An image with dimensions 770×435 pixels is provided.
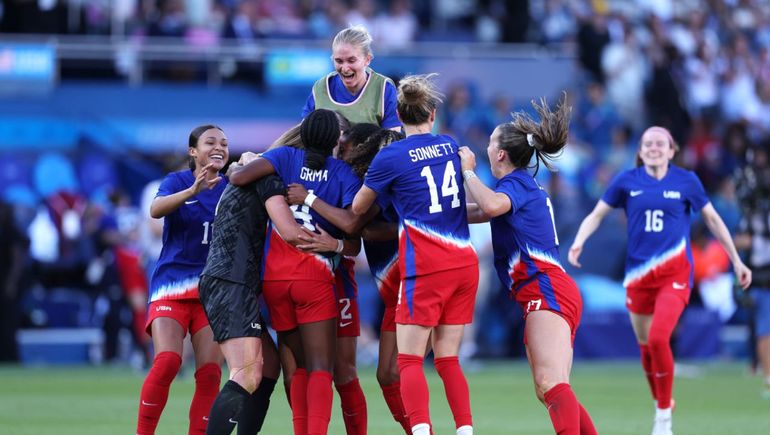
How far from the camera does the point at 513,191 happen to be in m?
8.88

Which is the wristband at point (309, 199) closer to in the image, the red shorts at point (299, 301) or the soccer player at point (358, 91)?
the red shorts at point (299, 301)

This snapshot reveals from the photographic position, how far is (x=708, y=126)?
81.6 ft

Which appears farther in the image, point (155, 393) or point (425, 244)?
point (155, 393)

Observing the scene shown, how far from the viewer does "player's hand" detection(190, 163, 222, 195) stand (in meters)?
9.09

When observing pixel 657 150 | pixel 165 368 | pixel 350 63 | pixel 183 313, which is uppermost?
pixel 350 63

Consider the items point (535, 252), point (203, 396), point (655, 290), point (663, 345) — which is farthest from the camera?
point (655, 290)

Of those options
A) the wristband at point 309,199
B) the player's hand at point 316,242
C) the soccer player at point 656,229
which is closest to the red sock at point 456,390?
the player's hand at point 316,242

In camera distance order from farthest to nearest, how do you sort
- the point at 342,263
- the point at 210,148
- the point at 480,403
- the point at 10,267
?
the point at 10,267, the point at 480,403, the point at 210,148, the point at 342,263

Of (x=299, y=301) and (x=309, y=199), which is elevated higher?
(x=309, y=199)

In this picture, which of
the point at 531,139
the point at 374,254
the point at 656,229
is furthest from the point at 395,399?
the point at 656,229

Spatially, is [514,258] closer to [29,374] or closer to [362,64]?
[362,64]

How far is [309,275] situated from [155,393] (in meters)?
1.34

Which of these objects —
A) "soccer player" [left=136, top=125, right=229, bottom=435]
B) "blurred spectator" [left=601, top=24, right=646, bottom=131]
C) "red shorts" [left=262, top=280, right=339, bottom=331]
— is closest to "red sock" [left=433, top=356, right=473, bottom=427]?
"red shorts" [left=262, top=280, right=339, bottom=331]

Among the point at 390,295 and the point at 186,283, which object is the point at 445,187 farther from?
the point at 186,283
